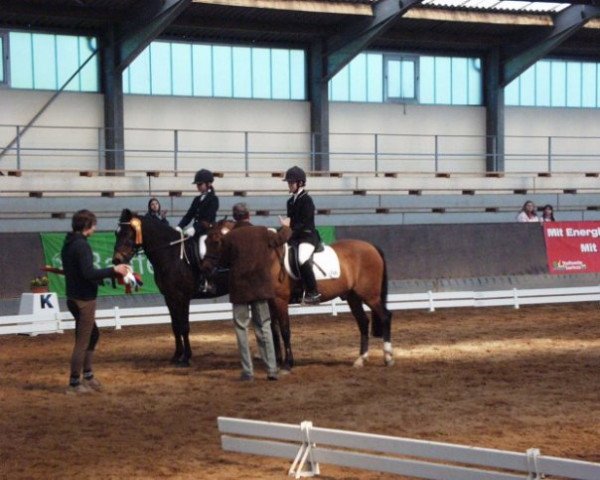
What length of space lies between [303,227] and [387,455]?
554 centimetres

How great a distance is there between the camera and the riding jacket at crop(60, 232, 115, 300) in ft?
39.1

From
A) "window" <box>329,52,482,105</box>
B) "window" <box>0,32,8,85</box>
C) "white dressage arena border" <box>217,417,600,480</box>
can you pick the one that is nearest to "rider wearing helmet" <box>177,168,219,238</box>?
"white dressage arena border" <box>217,417,600,480</box>

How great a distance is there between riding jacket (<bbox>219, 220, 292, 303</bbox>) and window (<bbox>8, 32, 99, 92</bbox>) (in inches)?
661

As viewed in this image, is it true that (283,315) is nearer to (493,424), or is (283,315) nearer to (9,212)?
(493,424)

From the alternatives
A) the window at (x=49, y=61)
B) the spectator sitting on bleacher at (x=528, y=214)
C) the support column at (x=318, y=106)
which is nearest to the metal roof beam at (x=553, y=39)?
the support column at (x=318, y=106)

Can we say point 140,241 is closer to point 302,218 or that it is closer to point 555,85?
point 302,218

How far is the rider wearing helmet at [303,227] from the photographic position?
13.8m

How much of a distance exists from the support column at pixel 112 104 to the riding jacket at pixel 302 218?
15.3m

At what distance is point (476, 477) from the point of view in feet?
24.0

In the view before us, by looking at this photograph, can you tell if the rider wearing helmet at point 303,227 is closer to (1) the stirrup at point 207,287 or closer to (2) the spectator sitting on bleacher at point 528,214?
(1) the stirrup at point 207,287

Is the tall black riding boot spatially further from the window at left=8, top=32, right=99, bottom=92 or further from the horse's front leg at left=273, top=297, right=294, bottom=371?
the window at left=8, top=32, right=99, bottom=92

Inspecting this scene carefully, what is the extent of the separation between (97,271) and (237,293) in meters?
1.64

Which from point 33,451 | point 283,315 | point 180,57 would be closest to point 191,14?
point 180,57

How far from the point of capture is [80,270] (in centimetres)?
1202
